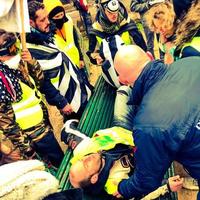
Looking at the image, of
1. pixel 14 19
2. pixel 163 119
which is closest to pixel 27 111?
pixel 14 19

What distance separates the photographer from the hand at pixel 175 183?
3.31 meters

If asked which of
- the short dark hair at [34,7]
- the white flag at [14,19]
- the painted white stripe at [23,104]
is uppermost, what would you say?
the white flag at [14,19]

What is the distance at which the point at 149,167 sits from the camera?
9.73ft

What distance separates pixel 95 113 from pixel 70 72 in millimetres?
472

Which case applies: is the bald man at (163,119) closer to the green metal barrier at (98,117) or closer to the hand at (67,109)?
the green metal barrier at (98,117)

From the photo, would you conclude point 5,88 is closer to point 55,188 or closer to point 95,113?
point 95,113

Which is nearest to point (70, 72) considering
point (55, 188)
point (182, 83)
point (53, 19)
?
point (53, 19)

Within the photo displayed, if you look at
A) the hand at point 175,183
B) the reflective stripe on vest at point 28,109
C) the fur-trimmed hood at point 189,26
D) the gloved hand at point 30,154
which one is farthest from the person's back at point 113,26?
the hand at point 175,183

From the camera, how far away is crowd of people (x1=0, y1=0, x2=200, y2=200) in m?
2.88

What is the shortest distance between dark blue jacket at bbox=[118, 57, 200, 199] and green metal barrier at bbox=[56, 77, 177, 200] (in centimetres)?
53

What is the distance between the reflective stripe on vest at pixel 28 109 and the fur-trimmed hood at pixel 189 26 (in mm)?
1069

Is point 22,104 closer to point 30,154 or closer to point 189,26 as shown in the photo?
point 30,154

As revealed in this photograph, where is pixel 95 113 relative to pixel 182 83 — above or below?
below

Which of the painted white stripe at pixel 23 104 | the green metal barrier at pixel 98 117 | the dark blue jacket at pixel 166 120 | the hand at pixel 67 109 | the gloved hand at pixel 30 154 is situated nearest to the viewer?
the dark blue jacket at pixel 166 120
